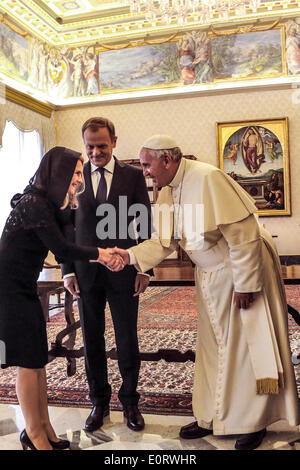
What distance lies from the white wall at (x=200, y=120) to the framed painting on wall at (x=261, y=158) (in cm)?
19

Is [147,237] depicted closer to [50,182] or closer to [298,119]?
[50,182]

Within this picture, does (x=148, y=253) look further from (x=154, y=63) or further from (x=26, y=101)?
(x=154, y=63)

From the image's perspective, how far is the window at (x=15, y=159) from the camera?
32.1 feet

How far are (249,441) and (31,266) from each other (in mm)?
1763

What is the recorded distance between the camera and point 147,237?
131 inches

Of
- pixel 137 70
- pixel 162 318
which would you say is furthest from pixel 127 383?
pixel 137 70

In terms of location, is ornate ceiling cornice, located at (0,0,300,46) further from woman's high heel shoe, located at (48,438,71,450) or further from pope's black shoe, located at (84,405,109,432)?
woman's high heel shoe, located at (48,438,71,450)

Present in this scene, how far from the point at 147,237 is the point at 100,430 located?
1431 millimetres

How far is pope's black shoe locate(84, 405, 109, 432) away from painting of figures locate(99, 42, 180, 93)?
9522mm

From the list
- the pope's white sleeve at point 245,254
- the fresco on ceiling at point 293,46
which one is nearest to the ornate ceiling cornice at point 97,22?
the fresco on ceiling at point 293,46

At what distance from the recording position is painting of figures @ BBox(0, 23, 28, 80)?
9.66 metres

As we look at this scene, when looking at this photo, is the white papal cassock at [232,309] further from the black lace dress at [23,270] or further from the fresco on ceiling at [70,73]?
the fresco on ceiling at [70,73]

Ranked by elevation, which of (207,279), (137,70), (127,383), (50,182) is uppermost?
(137,70)

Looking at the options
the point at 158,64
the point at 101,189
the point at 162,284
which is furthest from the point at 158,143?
the point at 158,64
